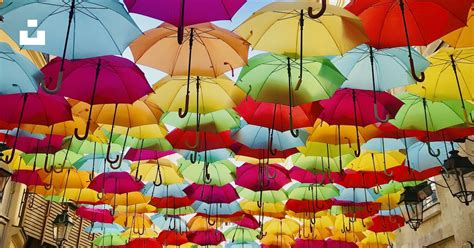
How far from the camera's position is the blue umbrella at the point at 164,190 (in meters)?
9.36

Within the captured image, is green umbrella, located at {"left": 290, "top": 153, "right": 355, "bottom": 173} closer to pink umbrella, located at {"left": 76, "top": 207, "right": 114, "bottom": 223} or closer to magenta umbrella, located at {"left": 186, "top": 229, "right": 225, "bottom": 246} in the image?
magenta umbrella, located at {"left": 186, "top": 229, "right": 225, "bottom": 246}

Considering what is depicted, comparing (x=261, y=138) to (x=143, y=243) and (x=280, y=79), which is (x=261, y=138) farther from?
(x=143, y=243)

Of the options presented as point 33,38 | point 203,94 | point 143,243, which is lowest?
point 143,243

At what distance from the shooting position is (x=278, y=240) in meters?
13.1

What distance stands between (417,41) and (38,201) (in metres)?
11.8

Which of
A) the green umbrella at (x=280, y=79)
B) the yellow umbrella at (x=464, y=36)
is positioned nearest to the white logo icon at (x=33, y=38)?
the green umbrella at (x=280, y=79)

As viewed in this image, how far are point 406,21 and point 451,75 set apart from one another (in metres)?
1.44

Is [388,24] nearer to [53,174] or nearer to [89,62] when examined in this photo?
[89,62]

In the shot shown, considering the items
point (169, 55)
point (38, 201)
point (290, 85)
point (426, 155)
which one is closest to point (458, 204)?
point (426, 155)

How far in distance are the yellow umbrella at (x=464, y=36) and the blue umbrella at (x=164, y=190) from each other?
644 cm

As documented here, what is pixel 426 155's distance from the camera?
752 centimetres

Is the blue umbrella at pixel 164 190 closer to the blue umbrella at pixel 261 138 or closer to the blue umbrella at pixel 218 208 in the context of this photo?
the blue umbrella at pixel 218 208

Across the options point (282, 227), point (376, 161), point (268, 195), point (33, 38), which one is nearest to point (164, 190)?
point (268, 195)

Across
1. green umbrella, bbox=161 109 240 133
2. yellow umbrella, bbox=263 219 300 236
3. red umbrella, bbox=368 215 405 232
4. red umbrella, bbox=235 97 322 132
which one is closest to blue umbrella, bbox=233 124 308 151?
green umbrella, bbox=161 109 240 133
